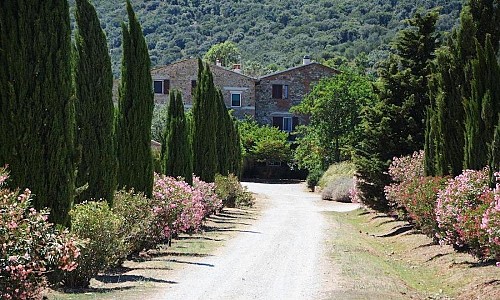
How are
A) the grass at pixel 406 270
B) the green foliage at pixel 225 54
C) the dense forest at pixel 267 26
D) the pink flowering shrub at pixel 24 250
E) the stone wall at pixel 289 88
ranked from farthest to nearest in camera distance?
the dense forest at pixel 267 26 < the green foliage at pixel 225 54 < the stone wall at pixel 289 88 < the grass at pixel 406 270 < the pink flowering shrub at pixel 24 250

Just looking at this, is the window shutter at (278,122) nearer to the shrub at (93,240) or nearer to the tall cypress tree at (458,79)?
the tall cypress tree at (458,79)

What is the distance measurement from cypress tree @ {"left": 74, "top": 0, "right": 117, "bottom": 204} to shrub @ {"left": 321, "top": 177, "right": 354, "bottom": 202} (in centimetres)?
3444

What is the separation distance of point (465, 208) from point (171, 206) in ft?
22.9

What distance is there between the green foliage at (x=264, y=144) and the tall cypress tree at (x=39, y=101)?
5979 centimetres

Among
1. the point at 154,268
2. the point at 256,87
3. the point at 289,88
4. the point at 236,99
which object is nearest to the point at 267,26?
the point at 256,87

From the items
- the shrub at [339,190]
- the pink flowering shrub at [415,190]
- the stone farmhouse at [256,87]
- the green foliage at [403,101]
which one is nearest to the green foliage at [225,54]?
the stone farmhouse at [256,87]

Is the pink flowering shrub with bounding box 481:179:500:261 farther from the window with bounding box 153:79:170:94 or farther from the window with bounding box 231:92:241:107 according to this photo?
the window with bounding box 231:92:241:107

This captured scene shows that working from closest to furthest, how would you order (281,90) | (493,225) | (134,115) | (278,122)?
1. (493,225)
2. (134,115)
3. (281,90)
4. (278,122)

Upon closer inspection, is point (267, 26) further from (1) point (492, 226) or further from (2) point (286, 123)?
(1) point (492, 226)

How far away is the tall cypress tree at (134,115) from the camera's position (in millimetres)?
19375

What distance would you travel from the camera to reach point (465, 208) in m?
17.4

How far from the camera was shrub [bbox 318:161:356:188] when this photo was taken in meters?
54.7

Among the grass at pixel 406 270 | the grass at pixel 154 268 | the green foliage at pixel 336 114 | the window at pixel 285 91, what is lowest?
the grass at pixel 406 270

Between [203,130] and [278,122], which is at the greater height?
[278,122]
